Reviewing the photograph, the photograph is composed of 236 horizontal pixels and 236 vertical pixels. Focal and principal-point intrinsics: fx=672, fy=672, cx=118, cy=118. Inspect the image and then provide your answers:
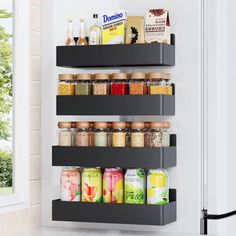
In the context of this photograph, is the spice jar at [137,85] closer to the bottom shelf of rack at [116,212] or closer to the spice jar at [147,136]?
the spice jar at [147,136]

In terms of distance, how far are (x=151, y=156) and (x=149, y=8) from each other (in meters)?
0.62

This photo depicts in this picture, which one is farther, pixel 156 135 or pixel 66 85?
pixel 66 85

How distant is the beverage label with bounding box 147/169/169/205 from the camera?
2566 mm

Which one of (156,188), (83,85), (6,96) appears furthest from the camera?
(6,96)

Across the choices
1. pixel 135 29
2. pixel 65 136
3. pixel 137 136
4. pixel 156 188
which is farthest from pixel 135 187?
pixel 135 29

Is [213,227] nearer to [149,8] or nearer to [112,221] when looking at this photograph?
[112,221]

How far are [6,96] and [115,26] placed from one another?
55cm

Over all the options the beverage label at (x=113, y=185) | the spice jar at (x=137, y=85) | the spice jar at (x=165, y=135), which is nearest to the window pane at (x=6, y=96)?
the beverage label at (x=113, y=185)

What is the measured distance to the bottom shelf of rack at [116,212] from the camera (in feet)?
8.39

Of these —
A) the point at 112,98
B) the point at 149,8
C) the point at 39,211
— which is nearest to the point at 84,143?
the point at 112,98

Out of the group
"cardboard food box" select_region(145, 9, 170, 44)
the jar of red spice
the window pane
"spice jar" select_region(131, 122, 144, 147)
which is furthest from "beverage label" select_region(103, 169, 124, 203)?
"cardboard food box" select_region(145, 9, 170, 44)

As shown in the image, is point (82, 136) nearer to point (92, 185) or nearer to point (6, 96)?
point (92, 185)

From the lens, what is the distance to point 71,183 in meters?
2.68

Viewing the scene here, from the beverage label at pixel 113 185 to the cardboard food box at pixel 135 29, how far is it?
1.69ft
